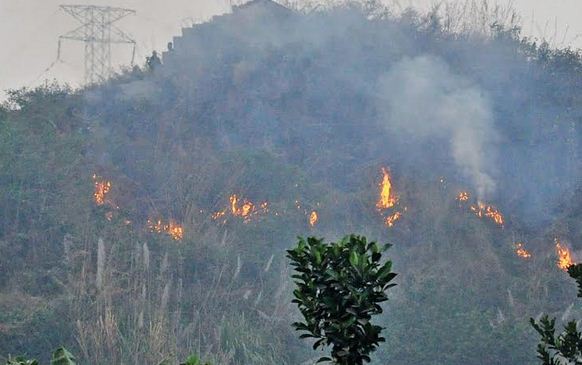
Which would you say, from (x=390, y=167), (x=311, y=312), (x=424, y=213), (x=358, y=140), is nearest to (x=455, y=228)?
(x=424, y=213)

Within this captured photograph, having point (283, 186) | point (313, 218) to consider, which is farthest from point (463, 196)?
point (283, 186)

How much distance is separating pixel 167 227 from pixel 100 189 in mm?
4031

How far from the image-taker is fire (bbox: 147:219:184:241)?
182ft

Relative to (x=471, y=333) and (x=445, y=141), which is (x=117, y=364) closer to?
(x=471, y=333)

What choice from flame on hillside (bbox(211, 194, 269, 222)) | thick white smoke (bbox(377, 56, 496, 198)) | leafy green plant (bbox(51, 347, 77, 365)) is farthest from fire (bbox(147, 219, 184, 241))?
leafy green plant (bbox(51, 347, 77, 365))

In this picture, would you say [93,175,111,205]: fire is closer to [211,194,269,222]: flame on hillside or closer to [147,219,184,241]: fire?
[147,219,184,241]: fire

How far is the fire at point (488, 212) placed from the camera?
59594 millimetres

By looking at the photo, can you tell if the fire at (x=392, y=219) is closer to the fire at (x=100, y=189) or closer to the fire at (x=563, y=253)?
the fire at (x=563, y=253)

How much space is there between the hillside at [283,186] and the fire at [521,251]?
11 centimetres

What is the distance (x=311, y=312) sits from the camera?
9.95 m

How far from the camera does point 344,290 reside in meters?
9.75

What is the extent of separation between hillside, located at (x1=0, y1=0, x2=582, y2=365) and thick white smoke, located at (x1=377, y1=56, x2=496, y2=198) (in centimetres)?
13

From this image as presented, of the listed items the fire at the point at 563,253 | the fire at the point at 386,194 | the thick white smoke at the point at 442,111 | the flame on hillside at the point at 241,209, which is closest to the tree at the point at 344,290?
the flame on hillside at the point at 241,209

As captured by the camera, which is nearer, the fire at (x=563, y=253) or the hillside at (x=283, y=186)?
the hillside at (x=283, y=186)
